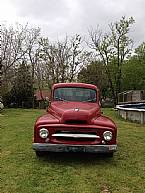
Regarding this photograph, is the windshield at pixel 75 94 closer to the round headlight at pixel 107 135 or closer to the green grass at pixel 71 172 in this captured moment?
the green grass at pixel 71 172

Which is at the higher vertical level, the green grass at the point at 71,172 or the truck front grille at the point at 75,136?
the truck front grille at the point at 75,136

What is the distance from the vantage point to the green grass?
242 inches

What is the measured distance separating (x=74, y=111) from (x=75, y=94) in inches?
70.8

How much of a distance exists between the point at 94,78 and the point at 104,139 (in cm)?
4327

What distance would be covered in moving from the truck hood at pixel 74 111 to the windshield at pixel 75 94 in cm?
26

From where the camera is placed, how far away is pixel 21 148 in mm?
9680

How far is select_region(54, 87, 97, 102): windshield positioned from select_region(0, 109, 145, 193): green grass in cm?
158

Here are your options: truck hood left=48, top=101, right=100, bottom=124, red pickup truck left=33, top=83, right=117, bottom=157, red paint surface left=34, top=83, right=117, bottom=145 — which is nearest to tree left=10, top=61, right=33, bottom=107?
truck hood left=48, top=101, right=100, bottom=124

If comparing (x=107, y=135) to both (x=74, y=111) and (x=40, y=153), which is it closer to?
(x=74, y=111)

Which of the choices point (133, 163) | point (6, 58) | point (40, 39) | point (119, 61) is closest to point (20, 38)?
point (6, 58)

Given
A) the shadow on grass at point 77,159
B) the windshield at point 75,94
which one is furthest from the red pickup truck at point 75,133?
the windshield at point 75,94

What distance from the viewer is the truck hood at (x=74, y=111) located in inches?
309

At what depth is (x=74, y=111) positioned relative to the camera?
8.03 meters

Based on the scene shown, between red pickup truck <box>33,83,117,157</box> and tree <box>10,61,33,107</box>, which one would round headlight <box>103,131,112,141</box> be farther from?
tree <box>10,61,33,107</box>
